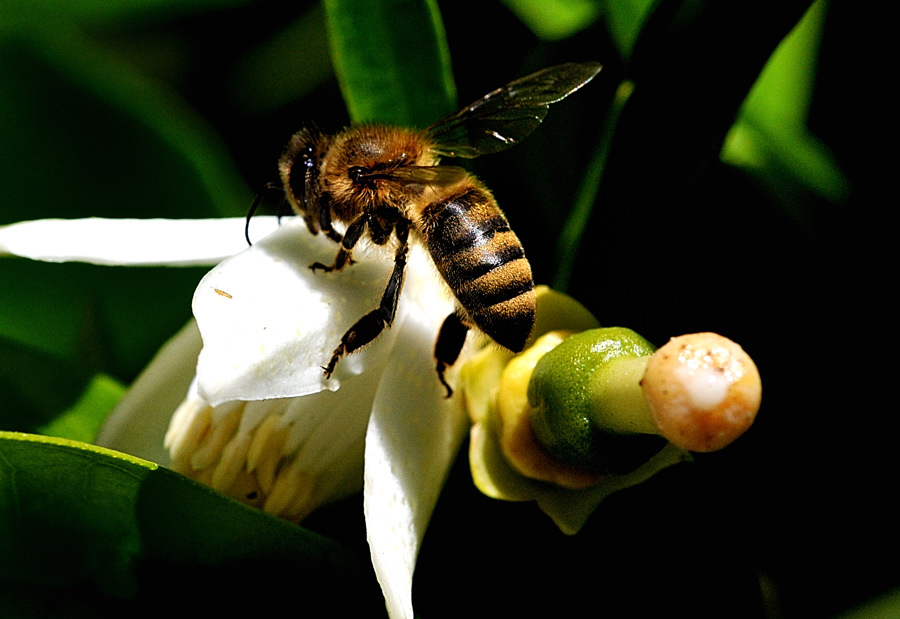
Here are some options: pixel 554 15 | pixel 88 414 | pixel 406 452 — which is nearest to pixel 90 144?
pixel 88 414

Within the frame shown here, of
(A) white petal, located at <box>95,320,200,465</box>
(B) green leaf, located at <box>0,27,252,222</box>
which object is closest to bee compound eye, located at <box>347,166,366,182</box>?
→ (A) white petal, located at <box>95,320,200,465</box>

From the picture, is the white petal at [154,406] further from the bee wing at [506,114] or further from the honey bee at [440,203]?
the bee wing at [506,114]

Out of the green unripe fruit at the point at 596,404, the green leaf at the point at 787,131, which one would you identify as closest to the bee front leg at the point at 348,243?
the green unripe fruit at the point at 596,404

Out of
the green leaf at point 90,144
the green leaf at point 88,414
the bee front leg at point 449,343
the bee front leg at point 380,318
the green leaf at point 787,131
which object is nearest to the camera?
the bee front leg at point 380,318

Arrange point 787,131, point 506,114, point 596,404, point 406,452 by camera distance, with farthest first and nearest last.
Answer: point 787,131
point 506,114
point 406,452
point 596,404

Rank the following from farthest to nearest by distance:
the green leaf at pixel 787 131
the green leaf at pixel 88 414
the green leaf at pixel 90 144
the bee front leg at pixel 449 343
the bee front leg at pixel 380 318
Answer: the green leaf at pixel 90 144
the green leaf at pixel 787 131
the green leaf at pixel 88 414
the bee front leg at pixel 449 343
the bee front leg at pixel 380 318

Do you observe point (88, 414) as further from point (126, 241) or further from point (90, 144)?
point (90, 144)

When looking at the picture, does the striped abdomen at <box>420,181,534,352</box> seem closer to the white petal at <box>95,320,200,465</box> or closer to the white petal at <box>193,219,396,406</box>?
the white petal at <box>193,219,396,406</box>

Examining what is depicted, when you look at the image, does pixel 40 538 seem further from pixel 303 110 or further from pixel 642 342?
pixel 303 110
